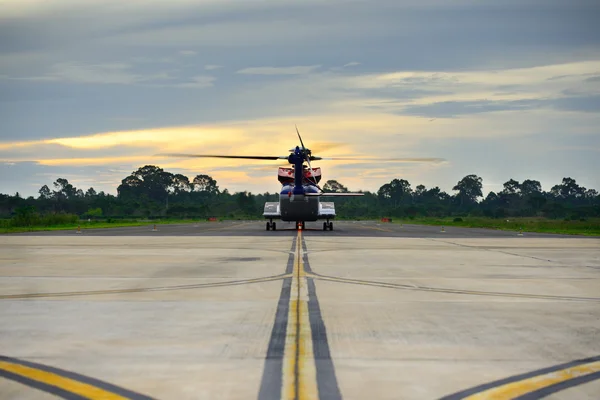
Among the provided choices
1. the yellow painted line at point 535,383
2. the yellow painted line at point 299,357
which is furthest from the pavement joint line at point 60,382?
the yellow painted line at point 535,383

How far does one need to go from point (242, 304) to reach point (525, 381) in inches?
274

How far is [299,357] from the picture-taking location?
8.88 metres

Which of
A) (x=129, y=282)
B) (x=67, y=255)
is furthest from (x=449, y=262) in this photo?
(x=67, y=255)

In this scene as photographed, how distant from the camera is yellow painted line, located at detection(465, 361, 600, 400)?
7.19 metres

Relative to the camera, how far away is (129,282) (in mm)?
17656

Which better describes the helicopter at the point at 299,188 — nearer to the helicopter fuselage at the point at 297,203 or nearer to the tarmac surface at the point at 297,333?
the helicopter fuselage at the point at 297,203

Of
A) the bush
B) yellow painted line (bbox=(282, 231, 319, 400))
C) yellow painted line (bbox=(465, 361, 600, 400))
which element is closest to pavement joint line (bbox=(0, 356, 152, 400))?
yellow painted line (bbox=(282, 231, 319, 400))

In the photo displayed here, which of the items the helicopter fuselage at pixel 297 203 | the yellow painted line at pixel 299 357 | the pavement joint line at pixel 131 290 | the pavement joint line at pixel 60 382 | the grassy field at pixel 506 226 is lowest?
the pavement joint line at pixel 60 382

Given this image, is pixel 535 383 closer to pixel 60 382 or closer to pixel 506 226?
pixel 60 382

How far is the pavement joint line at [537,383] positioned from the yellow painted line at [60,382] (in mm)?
3400

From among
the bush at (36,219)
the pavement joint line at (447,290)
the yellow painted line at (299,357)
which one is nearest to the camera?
the yellow painted line at (299,357)

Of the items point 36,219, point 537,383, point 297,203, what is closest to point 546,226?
point 297,203

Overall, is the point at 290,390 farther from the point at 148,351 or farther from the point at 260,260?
the point at 260,260

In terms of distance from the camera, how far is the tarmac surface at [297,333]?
297 inches
